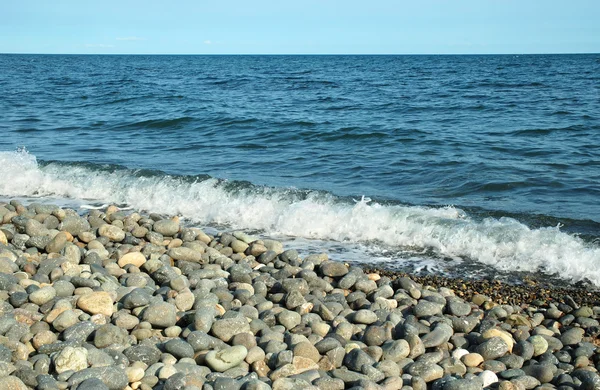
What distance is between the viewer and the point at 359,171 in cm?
1094

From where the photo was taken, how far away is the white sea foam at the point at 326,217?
22.1ft

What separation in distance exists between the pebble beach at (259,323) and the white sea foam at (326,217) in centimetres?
75

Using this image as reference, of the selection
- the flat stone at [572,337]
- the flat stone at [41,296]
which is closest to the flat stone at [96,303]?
the flat stone at [41,296]

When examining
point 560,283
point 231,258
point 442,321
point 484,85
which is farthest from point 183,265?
point 484,85

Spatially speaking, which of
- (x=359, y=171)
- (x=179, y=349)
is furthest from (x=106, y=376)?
(x=359, y=171)

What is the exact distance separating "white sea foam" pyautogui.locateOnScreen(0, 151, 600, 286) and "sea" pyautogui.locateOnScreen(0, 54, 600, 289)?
0.06 ft

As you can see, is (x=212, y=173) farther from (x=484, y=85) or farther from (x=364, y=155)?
(x=484, y=85)

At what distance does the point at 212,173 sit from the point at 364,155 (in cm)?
306

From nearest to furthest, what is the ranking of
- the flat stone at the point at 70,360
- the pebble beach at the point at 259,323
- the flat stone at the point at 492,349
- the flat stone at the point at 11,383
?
the flat stone at the point at 11,383 < the flat stone at the point at 70,360 < the pebble beach at the point at 259,323 < the flat stone at the point at 492,349

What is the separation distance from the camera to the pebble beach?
373cm

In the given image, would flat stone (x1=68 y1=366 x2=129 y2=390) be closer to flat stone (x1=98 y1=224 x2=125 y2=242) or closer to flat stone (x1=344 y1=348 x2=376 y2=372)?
flat stone (x1=344 y1=348 x2=376 y2=372)

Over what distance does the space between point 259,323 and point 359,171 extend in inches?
264

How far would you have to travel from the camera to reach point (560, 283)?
6195 mm

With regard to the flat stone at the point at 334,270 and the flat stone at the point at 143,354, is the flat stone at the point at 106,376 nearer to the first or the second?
the flat stone at the point at 143,354
